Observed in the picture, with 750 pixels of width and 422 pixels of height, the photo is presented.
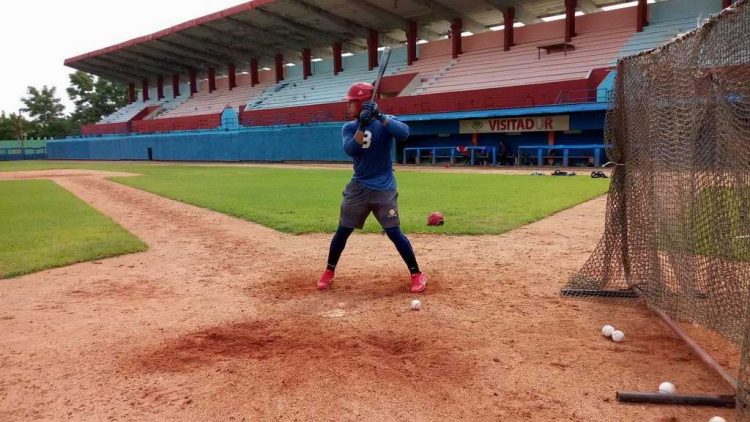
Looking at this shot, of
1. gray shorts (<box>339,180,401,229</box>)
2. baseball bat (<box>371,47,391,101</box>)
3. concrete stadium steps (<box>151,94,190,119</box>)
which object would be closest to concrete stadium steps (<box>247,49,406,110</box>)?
concrete stadium steps (<box>151,94,190,119</box>)

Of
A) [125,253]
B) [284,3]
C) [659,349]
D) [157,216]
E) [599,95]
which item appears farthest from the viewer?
[284,3]

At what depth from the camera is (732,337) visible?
3.37 m

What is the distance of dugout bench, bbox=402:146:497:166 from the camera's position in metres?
29.9

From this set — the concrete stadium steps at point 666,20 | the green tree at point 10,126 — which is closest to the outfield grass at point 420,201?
the concrete stadium steps at point 666,20

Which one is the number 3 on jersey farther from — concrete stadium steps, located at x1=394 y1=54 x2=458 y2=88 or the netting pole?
concrete stadium steps, located at x1=394 y1=54 x2=458 y2=88

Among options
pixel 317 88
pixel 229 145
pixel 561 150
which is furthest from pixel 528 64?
pixel 229 145

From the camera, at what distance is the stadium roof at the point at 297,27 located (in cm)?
3462

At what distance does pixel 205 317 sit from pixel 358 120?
2.21 meters

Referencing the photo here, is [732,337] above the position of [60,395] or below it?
above

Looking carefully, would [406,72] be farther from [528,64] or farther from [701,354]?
[701,354]

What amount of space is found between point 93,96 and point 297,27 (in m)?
58.4

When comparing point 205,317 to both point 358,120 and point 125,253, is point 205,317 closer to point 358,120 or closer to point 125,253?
point 358,120

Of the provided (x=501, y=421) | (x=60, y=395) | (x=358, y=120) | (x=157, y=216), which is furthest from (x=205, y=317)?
(x=157, y=216)

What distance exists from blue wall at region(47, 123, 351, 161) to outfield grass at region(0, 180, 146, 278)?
76.1 feet
